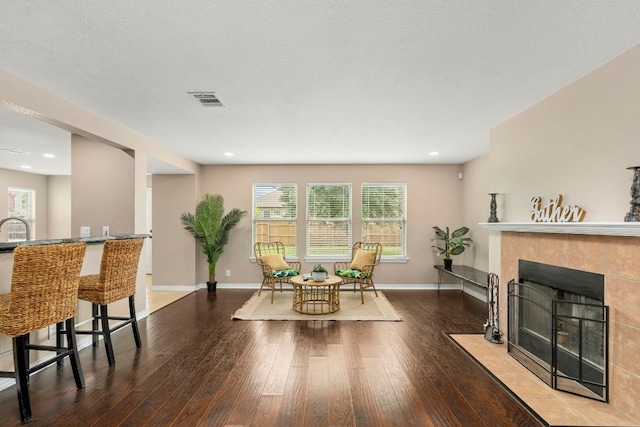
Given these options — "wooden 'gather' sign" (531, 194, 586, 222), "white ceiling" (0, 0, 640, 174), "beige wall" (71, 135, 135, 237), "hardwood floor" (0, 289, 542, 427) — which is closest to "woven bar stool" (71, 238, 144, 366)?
"hardwood floor" (0, 289, 542, 427)

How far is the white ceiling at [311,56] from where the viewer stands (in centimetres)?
183

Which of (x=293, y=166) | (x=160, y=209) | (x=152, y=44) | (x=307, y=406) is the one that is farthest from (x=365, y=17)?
(x=160, y=209)

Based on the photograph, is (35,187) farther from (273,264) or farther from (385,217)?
(385,217)

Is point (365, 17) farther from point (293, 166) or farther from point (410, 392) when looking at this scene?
point (293, 166)

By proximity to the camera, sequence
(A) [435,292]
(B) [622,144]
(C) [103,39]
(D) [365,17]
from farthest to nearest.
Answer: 1. (A) [435,292]
2. (B) [622,144]
3. (C) [103,39]
4. (D) [365,17]

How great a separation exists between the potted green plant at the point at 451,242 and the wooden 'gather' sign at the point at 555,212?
9.01 ft

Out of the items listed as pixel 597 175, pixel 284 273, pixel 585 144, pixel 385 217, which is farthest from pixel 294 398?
pixel 385 217

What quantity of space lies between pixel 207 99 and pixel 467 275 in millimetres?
4599

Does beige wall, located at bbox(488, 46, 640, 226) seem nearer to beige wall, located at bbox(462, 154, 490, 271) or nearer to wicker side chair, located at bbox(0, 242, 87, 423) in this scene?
beige wall, located at bbox(462, 154, 490, 271)

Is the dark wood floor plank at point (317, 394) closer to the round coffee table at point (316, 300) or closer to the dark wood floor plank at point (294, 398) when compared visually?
the dark wood floor plank at point (294, 398)

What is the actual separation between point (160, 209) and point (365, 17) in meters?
5.77

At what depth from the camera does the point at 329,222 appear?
662cm

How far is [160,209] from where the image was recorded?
6422 mm

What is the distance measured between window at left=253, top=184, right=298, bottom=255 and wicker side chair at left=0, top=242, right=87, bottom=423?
4.17m
